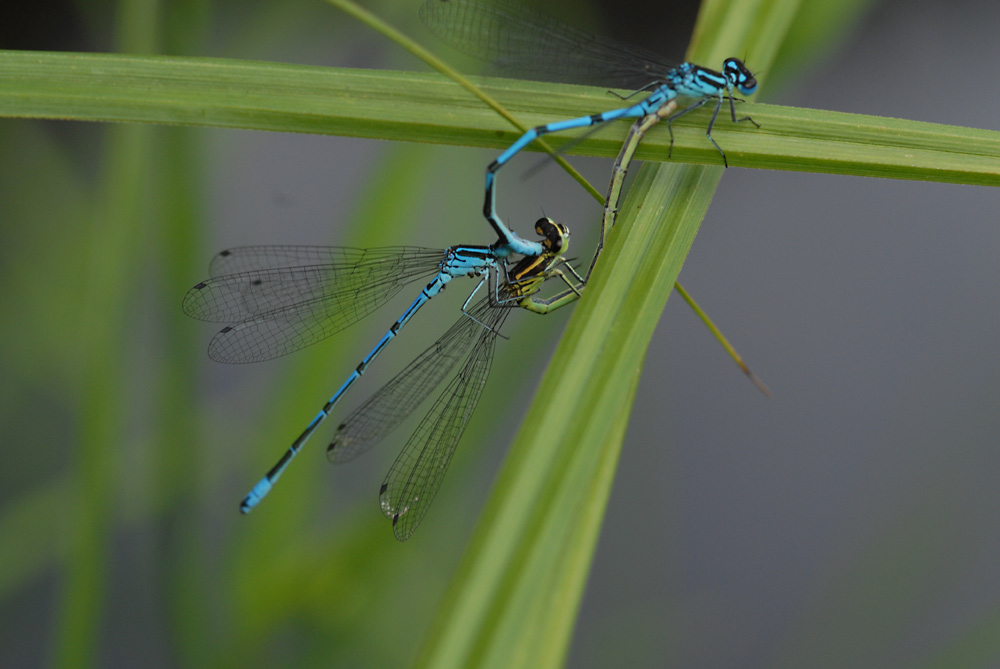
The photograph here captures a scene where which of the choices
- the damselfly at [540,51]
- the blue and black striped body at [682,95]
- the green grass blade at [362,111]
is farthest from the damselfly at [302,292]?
the green grass blade at [362,111]

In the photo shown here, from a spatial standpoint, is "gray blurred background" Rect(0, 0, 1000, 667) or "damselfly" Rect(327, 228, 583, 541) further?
"gray blurred background" Rect(0, 0, 1000, 667)

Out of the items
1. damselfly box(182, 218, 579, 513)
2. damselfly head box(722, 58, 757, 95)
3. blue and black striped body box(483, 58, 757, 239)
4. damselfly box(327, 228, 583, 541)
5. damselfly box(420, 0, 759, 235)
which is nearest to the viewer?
blue and black striped body box(483, 58, 757, 239)

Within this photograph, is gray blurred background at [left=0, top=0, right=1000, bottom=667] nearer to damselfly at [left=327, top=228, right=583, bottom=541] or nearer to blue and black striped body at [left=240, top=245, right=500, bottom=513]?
blue and black striped body at [left=240, top=245, right=500, bottom=513]

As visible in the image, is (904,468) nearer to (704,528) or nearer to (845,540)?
(845,540)

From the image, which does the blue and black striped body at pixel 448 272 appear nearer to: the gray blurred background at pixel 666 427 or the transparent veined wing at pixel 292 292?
the transparent veined wing at pixel 292 292

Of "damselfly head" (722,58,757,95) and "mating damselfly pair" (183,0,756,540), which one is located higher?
"damselfly head" (722,58,757,95)

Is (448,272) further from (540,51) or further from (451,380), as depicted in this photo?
(540,51)

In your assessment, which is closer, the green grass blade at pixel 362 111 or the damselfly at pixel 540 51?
the green grass blade at pixel 362 111

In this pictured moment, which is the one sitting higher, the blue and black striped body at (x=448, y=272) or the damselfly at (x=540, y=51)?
the damselfly at (x=540, y=51)

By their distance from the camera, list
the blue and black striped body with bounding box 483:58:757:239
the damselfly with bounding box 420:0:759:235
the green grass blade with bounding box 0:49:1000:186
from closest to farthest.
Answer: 1. the green grass blade with bounding box 0:49:1000:186
2. the blue and black striped body with bounding box 483:58:757:239
3. the damselfly with bounding box 420:0:759:235

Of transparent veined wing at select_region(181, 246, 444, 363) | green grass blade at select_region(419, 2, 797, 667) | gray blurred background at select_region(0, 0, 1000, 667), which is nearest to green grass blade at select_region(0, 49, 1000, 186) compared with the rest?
green grass blade at select_region(419, 2, 797, 667)

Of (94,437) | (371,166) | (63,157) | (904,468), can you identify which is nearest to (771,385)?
(904,468)
